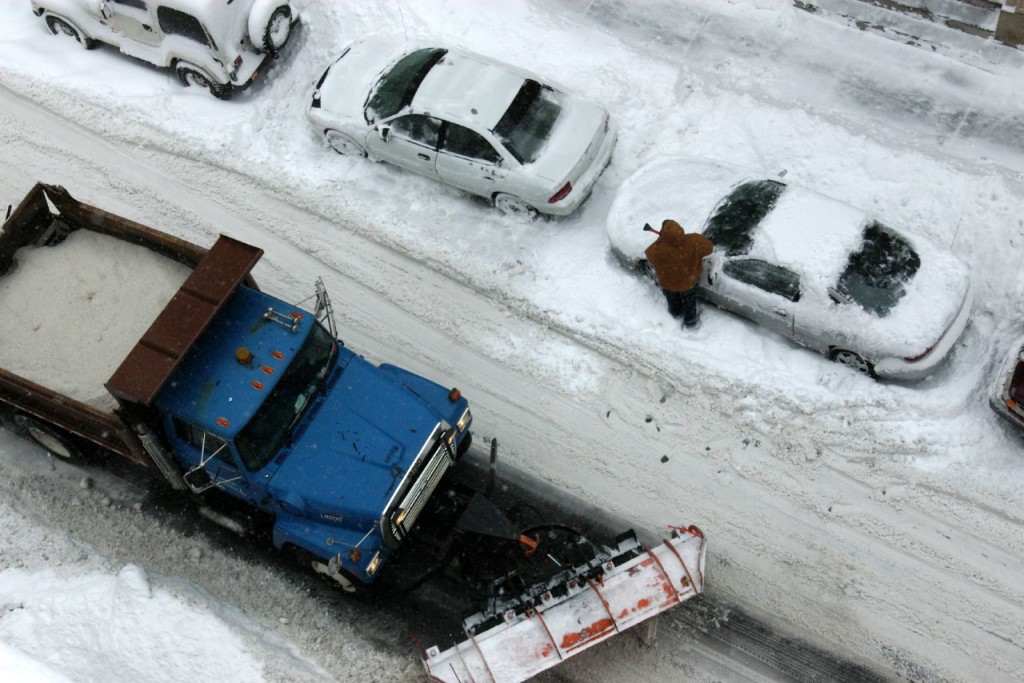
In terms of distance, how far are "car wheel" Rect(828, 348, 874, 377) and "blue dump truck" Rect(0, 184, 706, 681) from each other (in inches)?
115

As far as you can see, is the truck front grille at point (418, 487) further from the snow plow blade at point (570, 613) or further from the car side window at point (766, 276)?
the car side window at point (766, 276)

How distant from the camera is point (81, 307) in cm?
916

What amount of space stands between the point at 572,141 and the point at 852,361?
4.22 m

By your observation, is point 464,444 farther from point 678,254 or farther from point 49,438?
point 49,438

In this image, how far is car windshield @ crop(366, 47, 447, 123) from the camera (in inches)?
451

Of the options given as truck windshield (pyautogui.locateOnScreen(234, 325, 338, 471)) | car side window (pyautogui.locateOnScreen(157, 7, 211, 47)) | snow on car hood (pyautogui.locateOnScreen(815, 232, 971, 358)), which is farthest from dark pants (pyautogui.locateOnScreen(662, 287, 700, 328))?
car side window (pyautogui.locateOnScreen(157, 7, 211, 47))

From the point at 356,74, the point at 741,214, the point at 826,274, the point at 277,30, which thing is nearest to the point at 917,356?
the point at 826,274

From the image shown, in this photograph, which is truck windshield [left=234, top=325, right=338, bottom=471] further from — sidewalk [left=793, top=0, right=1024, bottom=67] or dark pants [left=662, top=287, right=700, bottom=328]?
sidewalk [left=793, top=0, right=1024, bottom=67]

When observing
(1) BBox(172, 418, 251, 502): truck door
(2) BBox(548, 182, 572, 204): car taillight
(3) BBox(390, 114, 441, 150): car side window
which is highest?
(2) BBox(548, 182, 572, 204): car taillight

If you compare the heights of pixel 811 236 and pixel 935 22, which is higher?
pixel 935 22

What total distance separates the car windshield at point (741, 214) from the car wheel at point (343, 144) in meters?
4.70

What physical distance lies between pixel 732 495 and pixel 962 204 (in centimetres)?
484

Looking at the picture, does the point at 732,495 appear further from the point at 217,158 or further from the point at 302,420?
the point at 217,158

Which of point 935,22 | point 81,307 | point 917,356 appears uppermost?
point 935,22
